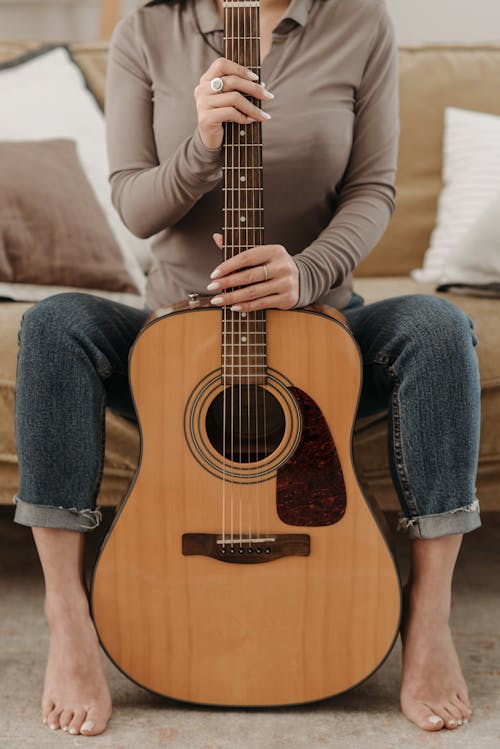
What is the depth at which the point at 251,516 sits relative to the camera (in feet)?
3.49

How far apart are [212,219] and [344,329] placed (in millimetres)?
309

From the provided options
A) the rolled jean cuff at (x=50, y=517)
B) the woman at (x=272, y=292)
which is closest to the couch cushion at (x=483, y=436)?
the woman at (x=272, y=292)

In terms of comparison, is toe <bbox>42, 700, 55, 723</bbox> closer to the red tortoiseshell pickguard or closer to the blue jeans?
the blue jeans

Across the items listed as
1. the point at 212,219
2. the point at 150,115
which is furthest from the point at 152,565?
the point at 150,115

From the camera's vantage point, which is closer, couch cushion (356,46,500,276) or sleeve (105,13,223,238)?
sleeve (105,13,223,238)

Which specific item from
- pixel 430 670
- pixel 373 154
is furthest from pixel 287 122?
pixel 430 670

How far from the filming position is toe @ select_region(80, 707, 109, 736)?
1036 mm

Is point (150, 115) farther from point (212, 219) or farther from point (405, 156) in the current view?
point (405, 156)

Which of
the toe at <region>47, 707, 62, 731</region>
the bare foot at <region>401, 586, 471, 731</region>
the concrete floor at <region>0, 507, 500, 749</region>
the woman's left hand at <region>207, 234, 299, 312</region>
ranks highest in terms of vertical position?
the woman's left hand at <region>207, 234, 299, 312</region>

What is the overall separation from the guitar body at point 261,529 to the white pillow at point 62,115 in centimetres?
57

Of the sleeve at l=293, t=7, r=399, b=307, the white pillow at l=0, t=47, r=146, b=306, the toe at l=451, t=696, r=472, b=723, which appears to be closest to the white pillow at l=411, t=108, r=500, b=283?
the sleeve at l=293, t=7, r=399, b=307

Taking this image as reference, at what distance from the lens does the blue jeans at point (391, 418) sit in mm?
1062

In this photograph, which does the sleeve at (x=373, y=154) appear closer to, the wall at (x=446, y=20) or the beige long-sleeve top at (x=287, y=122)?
the beige long-sleeve top at (x=287, y=122)

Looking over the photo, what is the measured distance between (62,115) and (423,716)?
134 cm
